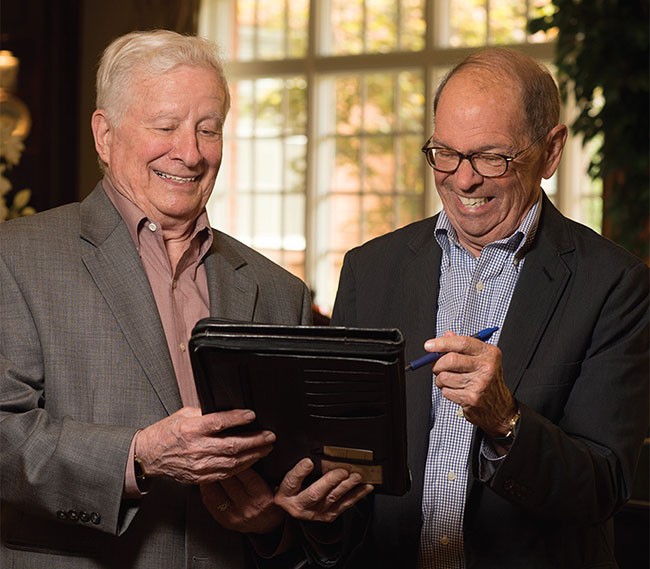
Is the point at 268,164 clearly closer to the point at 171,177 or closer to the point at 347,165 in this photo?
the point at 347,165

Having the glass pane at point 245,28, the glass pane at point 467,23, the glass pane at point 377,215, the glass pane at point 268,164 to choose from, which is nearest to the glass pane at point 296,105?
the glass pane at point 268,164

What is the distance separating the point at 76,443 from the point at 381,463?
0.57m

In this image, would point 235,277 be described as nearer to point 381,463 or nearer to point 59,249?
point 59,249

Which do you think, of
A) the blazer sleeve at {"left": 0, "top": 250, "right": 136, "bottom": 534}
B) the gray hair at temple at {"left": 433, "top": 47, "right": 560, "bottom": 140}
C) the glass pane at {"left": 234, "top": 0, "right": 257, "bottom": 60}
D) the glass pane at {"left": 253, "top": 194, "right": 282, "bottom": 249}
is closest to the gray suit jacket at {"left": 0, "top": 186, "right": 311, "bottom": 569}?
the blazer sleeve at {"left": 0, "top": 250, "right": 136, "bottom": 534}

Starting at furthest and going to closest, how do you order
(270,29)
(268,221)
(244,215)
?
(244,215) < (268,221) < (270,29)

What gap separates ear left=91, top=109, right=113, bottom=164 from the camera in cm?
220

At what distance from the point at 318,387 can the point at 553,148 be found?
84cm

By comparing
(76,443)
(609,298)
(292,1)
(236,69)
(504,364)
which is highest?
(292,1)

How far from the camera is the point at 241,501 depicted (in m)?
2.02

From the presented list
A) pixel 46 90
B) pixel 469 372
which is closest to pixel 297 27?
pixel 46 90

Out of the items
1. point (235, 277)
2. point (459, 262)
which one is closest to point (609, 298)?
point (459, 262)

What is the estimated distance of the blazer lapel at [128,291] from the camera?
2037 mm

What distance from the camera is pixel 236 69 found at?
808 cm

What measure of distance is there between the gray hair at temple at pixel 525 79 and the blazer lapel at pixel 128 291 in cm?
72
